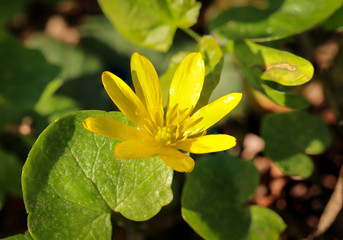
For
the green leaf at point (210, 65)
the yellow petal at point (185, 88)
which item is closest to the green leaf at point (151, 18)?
the green leaf at point (210, 65)

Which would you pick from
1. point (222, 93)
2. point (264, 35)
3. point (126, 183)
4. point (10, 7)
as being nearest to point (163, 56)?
point (222, 93)

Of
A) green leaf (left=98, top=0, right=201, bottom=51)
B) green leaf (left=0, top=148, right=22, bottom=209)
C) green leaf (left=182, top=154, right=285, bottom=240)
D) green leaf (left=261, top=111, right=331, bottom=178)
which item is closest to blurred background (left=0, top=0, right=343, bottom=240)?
green leaf (left=0, top=148, right=22, bottom=209)

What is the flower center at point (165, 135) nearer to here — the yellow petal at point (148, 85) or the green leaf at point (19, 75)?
the yellow petal at point (148, 85)

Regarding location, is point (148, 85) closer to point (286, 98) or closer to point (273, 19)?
point (286, 98)

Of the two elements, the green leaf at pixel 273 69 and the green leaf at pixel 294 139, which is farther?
the green leaf at pixel 294 139

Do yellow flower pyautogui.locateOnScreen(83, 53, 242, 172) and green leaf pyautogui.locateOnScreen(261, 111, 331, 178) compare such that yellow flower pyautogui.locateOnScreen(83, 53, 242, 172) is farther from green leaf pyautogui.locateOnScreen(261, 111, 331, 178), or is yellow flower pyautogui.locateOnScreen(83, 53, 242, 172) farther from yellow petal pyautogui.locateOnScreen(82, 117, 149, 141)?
green leaf pyautogui.locateOnScreen(261, 111, 331, 178)

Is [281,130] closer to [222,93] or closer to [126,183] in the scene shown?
[222,93]

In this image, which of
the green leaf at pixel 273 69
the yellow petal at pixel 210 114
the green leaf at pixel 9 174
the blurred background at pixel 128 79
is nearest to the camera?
the yellow petal at pixel 210 114
